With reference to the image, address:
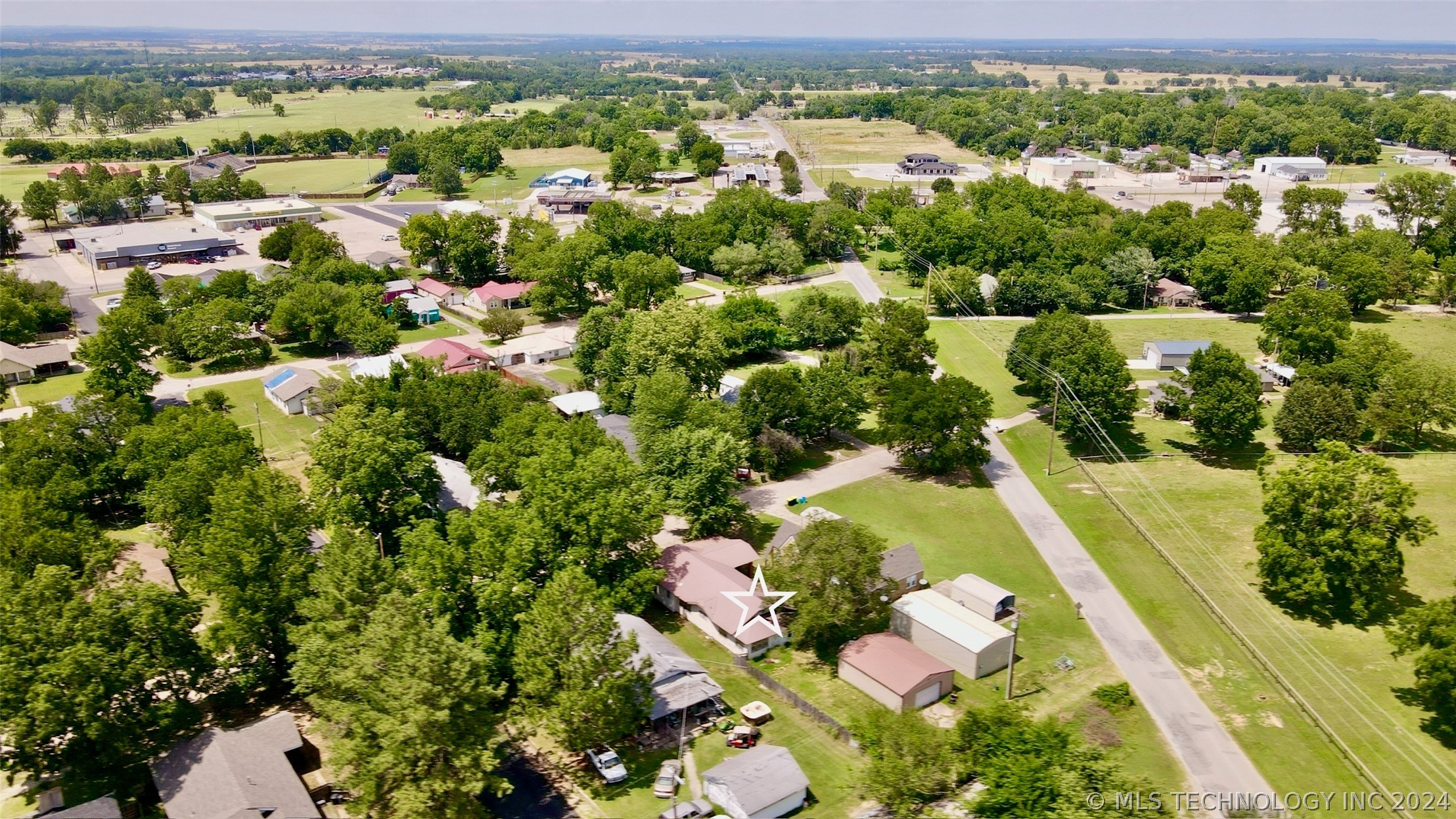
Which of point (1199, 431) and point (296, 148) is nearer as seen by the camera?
point (1199, 431)

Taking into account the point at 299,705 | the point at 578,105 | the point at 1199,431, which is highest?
the point at 578,105

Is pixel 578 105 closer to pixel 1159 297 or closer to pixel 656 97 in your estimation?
pixel 656 97

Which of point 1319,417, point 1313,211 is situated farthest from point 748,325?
point 1313,211

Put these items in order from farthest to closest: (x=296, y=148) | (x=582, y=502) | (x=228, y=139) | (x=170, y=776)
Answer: (x=228, y=139) < (x=296, y=148) < (x=582, y=502) < (x=170, y=776)

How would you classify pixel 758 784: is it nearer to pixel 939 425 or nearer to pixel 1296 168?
pixel 939 425

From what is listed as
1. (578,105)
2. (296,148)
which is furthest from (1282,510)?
(578,105)

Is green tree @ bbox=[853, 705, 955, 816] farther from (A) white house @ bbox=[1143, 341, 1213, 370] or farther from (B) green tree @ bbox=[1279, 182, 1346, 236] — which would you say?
(B) green tree @ bbox=[1279, 182, 1346, 236]
